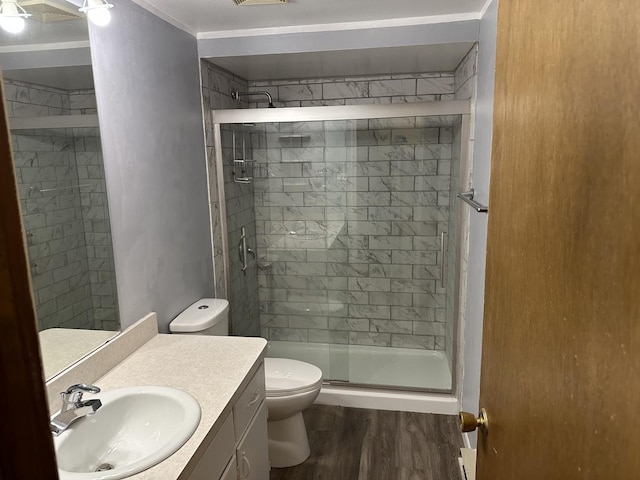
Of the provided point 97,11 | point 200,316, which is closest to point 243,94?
point 97,11

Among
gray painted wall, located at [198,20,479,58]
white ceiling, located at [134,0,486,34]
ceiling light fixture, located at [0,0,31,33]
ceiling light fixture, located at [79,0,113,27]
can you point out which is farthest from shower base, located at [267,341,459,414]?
ceiling light fixture, located at [0,0,31,33]

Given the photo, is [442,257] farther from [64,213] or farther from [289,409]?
[64,213]

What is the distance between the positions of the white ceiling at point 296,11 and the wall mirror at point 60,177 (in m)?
0.62

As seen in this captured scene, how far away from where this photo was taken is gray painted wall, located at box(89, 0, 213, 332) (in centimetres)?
189

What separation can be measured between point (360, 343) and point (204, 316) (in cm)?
161

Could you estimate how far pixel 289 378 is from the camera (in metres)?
2.50

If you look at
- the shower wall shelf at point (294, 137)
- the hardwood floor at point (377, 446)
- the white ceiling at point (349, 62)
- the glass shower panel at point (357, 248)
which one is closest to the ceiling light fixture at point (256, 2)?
the white ceiling at point (349, 62)

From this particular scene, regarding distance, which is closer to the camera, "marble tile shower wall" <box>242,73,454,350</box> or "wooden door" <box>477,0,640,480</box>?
"wooden door" <box>477,0,640,480</box>

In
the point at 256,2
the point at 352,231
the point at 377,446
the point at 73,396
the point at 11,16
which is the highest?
the point at 256,2

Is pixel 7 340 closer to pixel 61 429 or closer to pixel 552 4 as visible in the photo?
pixel 552 4

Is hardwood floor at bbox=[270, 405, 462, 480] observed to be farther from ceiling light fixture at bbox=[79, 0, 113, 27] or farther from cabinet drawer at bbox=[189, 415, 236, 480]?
ceiling light fixture at bbox=[79, 0, 113, 27]

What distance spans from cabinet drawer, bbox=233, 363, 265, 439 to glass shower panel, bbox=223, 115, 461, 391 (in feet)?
4.51

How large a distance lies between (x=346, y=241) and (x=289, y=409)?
56.0 inches

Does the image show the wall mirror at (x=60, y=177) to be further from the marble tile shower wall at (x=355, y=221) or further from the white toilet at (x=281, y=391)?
the marble tile shower wall at (x=355, y=221)
